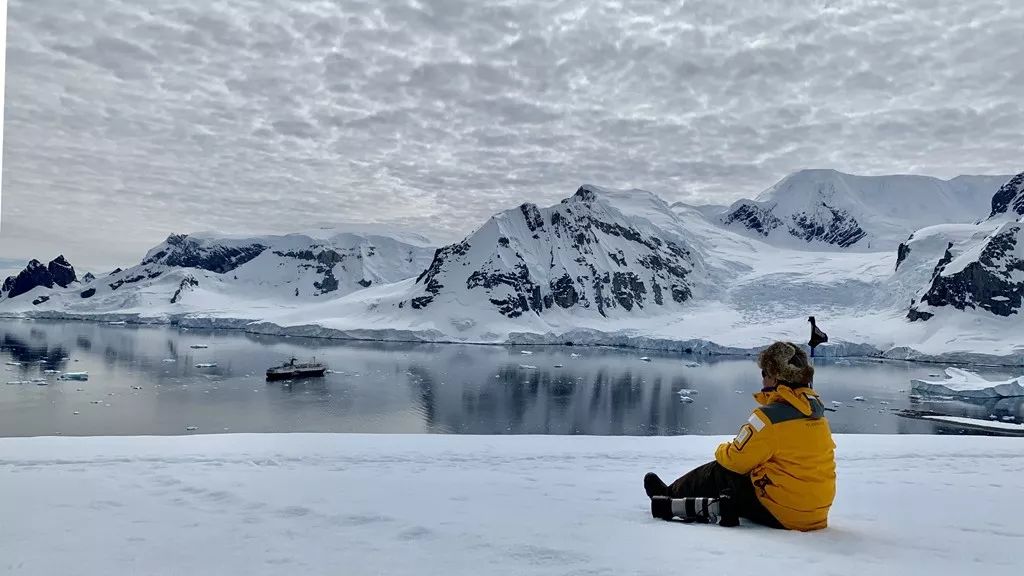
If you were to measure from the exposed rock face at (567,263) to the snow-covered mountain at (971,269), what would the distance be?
158 ft

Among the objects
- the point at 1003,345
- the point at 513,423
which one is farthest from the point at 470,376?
the point at 1003,345

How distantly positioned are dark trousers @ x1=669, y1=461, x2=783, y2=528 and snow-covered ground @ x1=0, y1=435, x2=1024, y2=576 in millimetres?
220

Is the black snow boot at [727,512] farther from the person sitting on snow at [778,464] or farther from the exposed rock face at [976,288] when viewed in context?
the exposed rock face at [976,288]

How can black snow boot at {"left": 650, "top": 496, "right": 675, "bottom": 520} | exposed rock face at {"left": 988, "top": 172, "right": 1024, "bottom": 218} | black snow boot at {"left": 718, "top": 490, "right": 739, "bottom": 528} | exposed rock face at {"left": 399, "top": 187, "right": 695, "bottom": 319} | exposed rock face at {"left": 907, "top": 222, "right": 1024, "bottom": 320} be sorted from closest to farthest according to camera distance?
black snow boot at {"left": 718, "top": 490, "right": 739, "bottom": 528} → black snow boot at {"left": 650, "top": 496, "right": 675, "bottom": 520} → exposed rock face at {"left": 907, "top": 222, "right": 1024, "bottom": 320} → exposed rock face at {"left": 399, "top": 187, "right": 695, "bottom": 319} → exposed rock face at {"left": 988, "top": 172, "right": 1024, "bottom": 218}

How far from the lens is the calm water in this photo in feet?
104

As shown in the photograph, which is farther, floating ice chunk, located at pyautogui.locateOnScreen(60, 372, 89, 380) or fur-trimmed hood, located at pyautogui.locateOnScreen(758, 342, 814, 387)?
floating ice chunk, located at pyautogui.locateOnScreen(60, 372, 89, 380)

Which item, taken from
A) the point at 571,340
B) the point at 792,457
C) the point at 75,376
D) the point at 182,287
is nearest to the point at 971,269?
the point at 571,340

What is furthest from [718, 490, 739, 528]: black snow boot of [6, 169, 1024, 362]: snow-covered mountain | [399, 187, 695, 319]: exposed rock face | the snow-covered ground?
[399, 187, 695, 319]: exposed rock face

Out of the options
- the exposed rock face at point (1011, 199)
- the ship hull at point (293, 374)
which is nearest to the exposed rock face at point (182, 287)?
the ship hull at point (293, 374)

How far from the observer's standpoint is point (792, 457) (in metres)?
4.85

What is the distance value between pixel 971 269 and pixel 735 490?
13006cm

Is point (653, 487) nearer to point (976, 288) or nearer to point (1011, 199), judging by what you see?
point (976, 288)

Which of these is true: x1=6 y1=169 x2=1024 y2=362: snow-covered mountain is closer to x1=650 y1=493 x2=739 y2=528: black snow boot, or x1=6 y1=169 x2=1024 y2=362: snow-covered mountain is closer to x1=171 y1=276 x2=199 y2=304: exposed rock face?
x1=171 y1=276 x2=199 y2=304: exposed rock face

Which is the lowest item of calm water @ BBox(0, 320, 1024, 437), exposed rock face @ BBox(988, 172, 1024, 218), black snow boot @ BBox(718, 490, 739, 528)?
calm water @ BBox(0, 320, 1024, 437)
